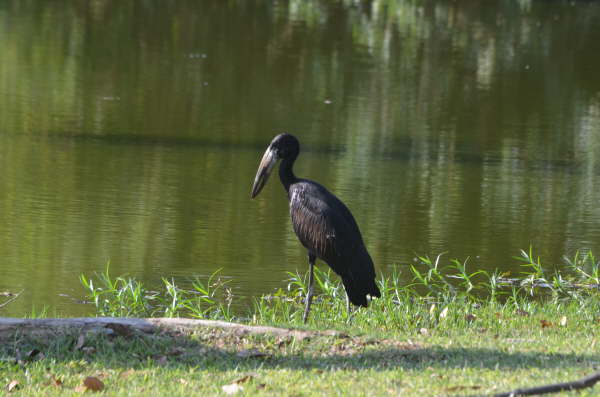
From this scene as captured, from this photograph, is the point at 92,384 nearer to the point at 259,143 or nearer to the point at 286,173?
the point at 286,173

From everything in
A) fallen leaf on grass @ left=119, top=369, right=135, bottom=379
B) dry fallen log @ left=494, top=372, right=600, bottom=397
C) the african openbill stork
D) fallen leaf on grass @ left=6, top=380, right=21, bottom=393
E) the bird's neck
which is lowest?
fallen leaf on grass @ left=6, top=380, right=21, bottom=393

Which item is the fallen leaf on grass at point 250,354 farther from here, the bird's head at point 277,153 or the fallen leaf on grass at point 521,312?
the fallen leaf on grass at point 521,312

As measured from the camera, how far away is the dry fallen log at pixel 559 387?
5668mm

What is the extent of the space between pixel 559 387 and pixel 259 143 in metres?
10.6

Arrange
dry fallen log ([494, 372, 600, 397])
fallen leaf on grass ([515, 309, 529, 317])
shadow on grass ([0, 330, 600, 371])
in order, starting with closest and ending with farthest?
dry fallen log ([494, 372, 600, 397]), shadow on grass ([0, 330, 600, 371]), fallen leaf on grass ([515, 309, 529, 317])

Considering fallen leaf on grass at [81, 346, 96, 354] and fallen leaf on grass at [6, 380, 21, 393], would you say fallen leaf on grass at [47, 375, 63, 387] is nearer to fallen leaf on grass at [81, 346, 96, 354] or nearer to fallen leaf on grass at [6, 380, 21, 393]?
fallen leaf on grass at [6, 380, 21, 393]

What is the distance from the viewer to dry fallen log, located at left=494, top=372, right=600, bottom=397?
18.6 feet

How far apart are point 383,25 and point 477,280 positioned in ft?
77.1

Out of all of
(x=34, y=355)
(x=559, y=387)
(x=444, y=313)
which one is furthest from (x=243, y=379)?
(x=444, y=313)

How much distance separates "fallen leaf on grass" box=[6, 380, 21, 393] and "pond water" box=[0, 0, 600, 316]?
243 centimetres

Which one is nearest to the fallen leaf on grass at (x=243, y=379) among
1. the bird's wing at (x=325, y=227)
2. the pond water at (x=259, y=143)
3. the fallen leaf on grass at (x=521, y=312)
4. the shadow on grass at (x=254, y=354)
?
the shadow on grass at (x=254, y=354)

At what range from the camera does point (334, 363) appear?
22.0ft

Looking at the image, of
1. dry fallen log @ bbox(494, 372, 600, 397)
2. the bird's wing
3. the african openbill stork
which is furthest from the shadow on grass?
the bird's wing

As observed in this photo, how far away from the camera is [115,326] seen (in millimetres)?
6969
